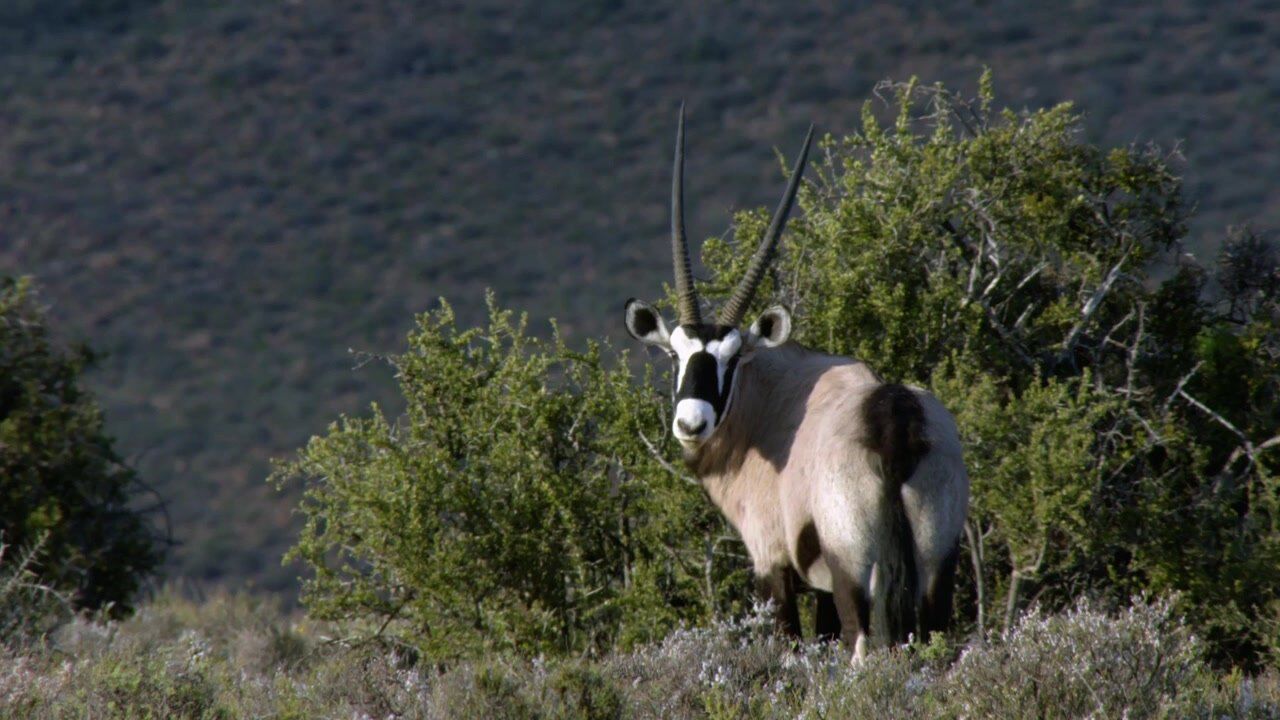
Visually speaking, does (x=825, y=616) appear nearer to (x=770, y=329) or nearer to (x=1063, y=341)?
(x=770, y=329)

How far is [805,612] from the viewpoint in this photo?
27.1 feet

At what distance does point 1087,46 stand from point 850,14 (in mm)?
6313

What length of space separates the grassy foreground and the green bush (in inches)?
52.4

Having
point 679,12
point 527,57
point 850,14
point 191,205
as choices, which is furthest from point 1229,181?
point 191,205

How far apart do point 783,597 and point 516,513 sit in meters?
1.71

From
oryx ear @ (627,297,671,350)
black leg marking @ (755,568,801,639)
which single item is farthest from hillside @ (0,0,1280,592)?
black leg marking @ (755,568,801,639)

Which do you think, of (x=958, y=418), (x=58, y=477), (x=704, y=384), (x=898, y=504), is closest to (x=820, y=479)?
(x=898, y=504)

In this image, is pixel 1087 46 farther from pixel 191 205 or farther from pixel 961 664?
pixel 961 664

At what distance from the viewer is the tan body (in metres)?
6.20

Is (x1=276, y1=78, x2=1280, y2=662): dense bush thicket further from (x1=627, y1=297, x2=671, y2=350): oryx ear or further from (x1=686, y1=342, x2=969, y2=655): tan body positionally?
(x1=686, y1=342, x2=969, y2=655): tan body

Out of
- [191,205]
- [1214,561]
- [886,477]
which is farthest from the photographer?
[191,205]

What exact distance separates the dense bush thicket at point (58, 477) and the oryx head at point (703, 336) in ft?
14.7

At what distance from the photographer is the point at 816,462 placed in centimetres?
661

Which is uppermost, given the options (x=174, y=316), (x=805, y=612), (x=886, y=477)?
(x=886, y=477)
